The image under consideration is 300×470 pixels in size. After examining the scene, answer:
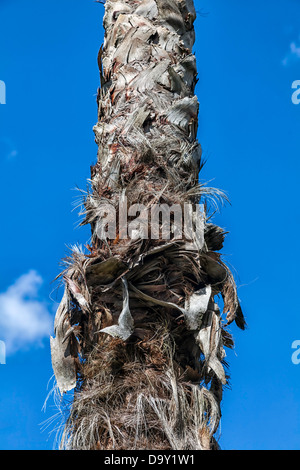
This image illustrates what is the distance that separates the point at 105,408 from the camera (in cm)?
296

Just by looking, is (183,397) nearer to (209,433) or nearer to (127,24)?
(209,433)

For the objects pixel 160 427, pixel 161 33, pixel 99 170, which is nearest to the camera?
pixel 160 427

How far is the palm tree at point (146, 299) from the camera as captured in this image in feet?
9.57

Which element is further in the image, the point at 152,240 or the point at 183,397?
the point at 152,240

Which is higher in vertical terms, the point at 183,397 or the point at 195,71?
the point at 195,71

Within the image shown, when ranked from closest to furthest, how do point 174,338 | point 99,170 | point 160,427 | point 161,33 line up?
point 160,427 < point 174,338 < point 99,170 < point 161,33

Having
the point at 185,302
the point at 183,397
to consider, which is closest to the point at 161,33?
the point at 185,302

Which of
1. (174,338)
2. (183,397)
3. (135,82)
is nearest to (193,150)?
(135,82)

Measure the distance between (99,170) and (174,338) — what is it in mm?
1020

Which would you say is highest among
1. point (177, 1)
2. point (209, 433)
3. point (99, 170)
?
point (177, 1)

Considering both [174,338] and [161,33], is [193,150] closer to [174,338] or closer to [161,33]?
[161,33]

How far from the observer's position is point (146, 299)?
314 cm

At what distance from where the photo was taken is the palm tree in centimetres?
292

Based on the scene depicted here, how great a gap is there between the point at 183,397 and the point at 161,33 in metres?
2.17
